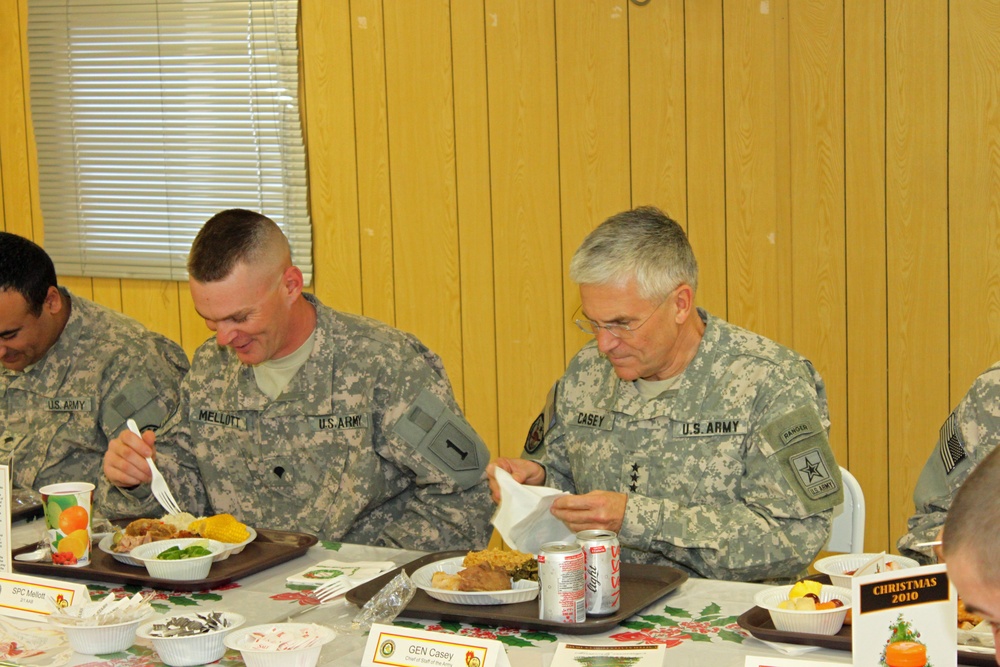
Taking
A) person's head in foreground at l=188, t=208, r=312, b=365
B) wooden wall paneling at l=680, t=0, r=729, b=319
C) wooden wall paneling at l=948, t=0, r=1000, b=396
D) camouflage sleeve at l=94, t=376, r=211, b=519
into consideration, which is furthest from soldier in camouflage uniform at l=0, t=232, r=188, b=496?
wooden wall paneling at l=948, t=0, r=1000, b=396

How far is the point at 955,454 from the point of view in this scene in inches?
101

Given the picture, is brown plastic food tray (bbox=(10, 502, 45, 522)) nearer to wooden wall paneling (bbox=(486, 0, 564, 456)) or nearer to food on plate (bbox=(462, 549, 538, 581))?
food on plate (bbox=(462, 549, 538, 581))

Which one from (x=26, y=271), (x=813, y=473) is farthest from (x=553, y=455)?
(x=26, y=271)

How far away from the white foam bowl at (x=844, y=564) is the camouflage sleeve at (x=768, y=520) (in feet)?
1.01

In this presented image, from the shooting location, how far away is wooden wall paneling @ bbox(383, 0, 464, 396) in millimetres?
4391

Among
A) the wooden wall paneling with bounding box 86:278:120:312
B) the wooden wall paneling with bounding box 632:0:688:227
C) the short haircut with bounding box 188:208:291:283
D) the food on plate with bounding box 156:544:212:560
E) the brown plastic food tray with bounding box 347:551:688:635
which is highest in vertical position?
the wooden wall paneling with bounding box 632:0:688:227

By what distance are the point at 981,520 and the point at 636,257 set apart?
1.51 m

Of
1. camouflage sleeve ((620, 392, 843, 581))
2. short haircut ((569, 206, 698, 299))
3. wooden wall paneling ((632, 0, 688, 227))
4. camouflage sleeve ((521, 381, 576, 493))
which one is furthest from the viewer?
wooden wall paneling ((632, 0, 688, 227))

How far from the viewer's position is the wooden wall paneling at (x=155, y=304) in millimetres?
4973

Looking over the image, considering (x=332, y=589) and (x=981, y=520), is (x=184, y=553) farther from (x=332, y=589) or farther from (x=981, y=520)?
(x=981, y=520)

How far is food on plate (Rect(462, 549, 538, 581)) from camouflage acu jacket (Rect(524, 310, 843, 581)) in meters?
0.31

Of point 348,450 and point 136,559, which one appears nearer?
point 136,559

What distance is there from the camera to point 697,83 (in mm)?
4004

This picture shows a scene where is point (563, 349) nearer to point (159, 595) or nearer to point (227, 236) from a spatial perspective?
point (227, 236)
